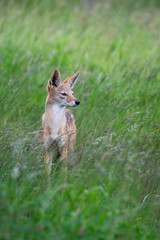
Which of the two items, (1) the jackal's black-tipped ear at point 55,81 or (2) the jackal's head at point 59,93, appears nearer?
(2) the jackal's head at point 59,93

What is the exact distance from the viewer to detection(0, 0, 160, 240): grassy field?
3322mm

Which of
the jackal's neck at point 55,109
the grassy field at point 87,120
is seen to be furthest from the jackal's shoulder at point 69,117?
the jackal's neck at point 55,109

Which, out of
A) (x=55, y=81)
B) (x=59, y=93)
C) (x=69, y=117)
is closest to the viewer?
(x=59, y=93)

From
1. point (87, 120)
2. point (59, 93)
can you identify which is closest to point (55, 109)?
point (59, 93)

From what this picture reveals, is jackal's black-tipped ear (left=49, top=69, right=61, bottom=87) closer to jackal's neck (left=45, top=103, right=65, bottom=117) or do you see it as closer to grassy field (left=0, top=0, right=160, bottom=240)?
jackal's neck (left=45, top=103, right=65, bottom=117)

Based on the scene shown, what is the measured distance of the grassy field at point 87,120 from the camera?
332 cm

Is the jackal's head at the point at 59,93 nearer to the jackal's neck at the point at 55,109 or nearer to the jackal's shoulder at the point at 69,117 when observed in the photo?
the jackal's neck at the point at 55,109

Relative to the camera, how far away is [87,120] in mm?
6043

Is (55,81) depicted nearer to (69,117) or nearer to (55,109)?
(55,109)

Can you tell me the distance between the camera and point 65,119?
5840mm

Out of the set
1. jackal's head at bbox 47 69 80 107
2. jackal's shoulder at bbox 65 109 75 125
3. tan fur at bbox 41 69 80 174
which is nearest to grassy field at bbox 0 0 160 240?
jackal's shoulder at bbox 65 109 75 125

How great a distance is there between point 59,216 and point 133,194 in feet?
3.63

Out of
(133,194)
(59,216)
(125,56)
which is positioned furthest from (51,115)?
(125,56)

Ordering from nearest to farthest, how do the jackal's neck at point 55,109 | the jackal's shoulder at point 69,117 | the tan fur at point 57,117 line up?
1. the tan fur at point 57,117
2. the jackal's neck at point 55,109
3. the jackal's shoulder at point 69,117
